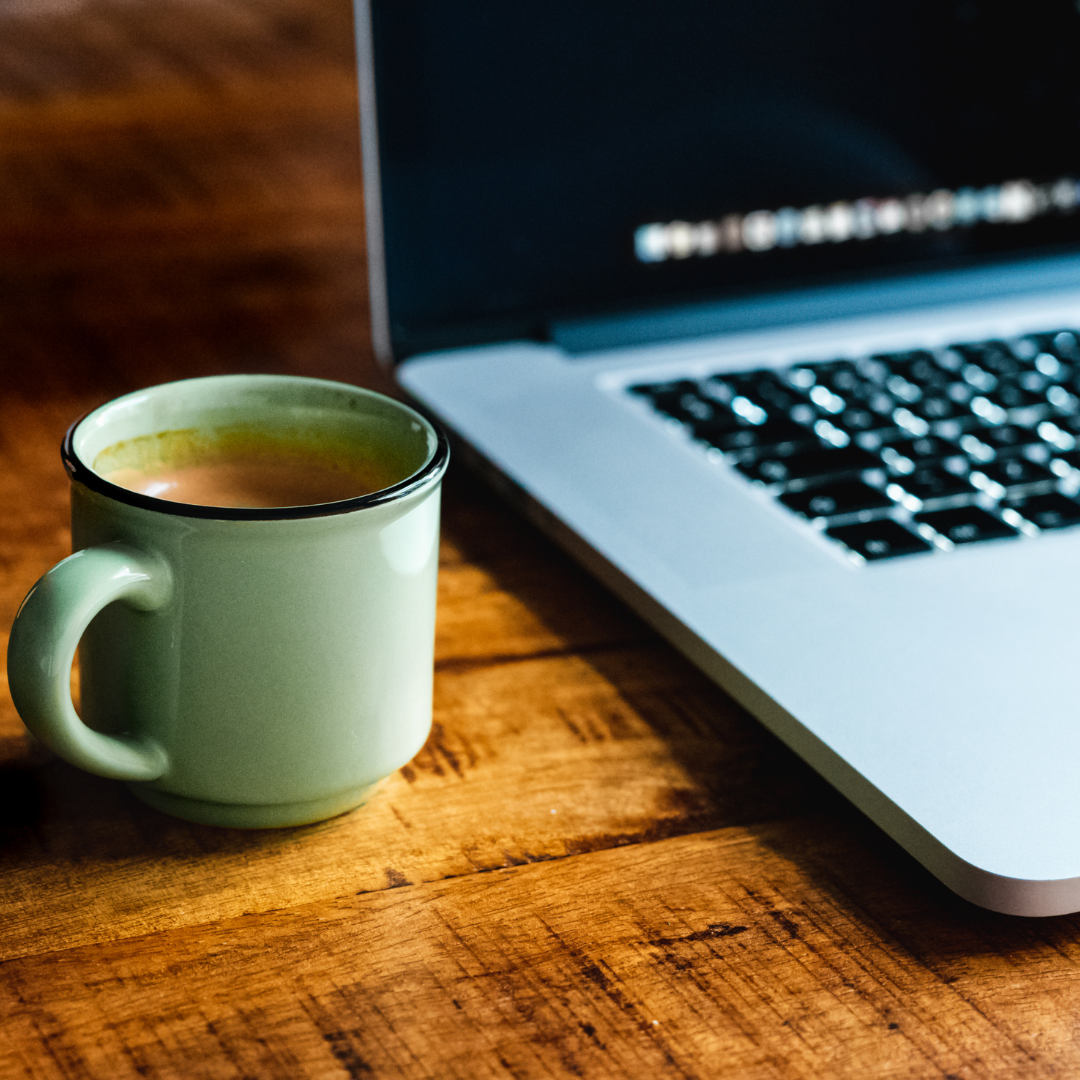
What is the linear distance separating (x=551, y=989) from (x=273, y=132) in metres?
1.00

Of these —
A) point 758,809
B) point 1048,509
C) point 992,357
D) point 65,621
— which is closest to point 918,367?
point 992,357

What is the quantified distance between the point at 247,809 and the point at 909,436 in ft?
1.02

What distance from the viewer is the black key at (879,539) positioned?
0.44 meters

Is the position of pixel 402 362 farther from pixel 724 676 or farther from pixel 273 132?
pixel 273 132

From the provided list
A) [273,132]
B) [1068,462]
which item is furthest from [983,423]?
[273,132]

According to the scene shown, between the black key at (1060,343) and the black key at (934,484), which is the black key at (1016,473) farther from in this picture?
the black key at (1060,343)

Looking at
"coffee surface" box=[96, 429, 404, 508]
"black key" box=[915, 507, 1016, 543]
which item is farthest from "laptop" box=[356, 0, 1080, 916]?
"coffee surface" box=[96, 429, 404, 508]

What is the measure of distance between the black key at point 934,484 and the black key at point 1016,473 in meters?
0.01

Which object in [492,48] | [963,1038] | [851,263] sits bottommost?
[963,1038]

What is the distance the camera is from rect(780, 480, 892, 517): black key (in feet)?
1.55

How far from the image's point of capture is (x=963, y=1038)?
0.30 meters

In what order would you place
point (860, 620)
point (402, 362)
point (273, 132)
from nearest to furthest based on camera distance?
point (860, 620)
point (402, 362)
point (273, 132)

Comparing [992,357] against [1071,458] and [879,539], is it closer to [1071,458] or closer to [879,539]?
[1071,458]

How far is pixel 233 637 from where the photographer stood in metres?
0.32
